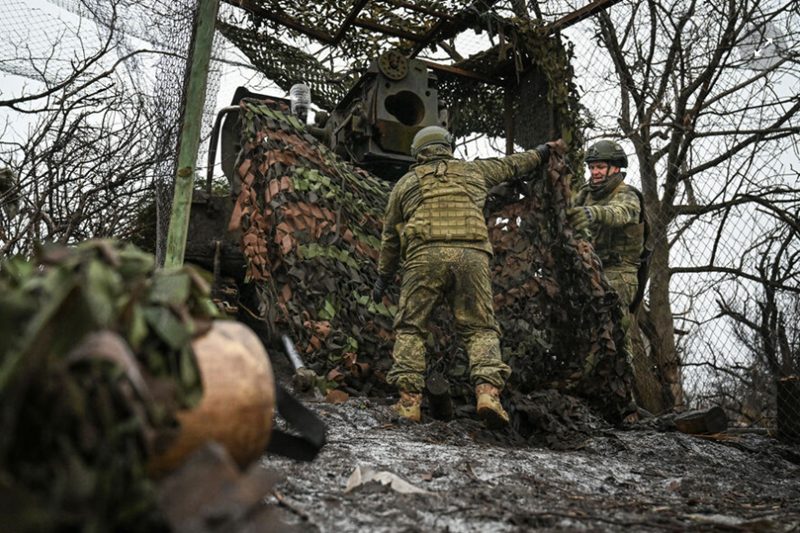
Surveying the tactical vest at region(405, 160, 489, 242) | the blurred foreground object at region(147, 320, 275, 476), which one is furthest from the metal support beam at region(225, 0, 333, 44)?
the blurred foreground object at region(147, 320, 275, 476)

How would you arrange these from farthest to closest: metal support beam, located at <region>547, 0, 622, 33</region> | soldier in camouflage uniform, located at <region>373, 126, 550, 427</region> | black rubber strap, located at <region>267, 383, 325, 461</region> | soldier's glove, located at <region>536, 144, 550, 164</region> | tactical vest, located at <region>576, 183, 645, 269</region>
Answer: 1. tactical vest, located at <region>576, 183, 645, 269</region>
2. metal support beam, located at <region>547, 0, 622, 33</region>
3. soldier's glove, located at <region>536, 144, 550, 164</region>
4. soldier in camouflage uniform, located at <region>373, 126, 550, 427</region>
5. black rubber strap, located at <region>267, 383, 325, 461</region>

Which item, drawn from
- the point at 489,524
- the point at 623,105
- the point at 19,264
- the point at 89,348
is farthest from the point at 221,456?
the point at 623,105

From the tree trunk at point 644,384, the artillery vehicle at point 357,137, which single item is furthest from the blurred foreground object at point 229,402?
the tree trunk at point 644,384

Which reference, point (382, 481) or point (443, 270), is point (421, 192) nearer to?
point (443, 270)

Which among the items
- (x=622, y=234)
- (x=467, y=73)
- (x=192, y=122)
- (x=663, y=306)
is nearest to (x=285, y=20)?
(x=467, y=73)

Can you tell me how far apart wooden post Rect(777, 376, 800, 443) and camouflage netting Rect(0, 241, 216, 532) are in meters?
Answer: 5.56

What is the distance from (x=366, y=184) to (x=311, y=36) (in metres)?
1.93

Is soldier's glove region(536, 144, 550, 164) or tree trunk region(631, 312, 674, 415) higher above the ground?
soldier's glove region(536, 144, 550, 164)

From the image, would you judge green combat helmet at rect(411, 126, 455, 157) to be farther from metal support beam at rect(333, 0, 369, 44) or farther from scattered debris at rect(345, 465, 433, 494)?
scattered debris at rect(345, 465, 433, 494)

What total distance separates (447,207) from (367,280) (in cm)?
101

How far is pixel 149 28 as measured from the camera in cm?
477

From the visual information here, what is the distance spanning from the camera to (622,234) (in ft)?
22.6

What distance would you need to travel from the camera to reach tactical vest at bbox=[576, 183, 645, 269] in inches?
271

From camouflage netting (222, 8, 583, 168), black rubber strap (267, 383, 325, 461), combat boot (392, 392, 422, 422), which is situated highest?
camouflage netting (222, 8, 583, 168)
